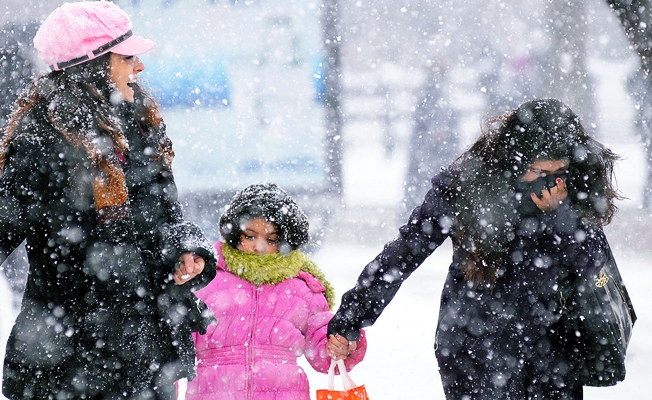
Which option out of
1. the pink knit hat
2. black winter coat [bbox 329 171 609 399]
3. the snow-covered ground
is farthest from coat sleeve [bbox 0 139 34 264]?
the snow-covered ground

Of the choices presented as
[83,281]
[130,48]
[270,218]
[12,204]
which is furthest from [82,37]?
[270,218]

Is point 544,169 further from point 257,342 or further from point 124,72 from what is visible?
point 124,72

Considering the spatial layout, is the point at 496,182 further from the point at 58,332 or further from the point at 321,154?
the point at 321,154

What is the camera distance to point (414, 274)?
8.87 meters

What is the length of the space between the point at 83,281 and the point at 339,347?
3.37 ft

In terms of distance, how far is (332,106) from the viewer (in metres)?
7.64

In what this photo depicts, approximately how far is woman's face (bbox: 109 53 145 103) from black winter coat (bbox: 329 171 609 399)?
3.63ft

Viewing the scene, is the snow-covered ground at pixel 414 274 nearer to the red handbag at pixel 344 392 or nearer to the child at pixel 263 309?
the child at pixel 263 309

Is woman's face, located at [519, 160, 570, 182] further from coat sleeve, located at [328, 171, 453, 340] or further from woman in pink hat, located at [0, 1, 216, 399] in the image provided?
woman in pink hat, located at [0, 1, 216, 399]

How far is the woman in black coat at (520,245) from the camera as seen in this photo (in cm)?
277

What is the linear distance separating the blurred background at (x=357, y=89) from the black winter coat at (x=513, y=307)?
0.50m

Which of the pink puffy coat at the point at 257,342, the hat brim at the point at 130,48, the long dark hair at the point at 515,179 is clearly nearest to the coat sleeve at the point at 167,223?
the hat brim at the point at 130,48

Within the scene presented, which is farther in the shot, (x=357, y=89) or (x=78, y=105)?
(x=357, y=89)

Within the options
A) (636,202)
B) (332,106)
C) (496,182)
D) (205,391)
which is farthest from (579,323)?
(636,202)
